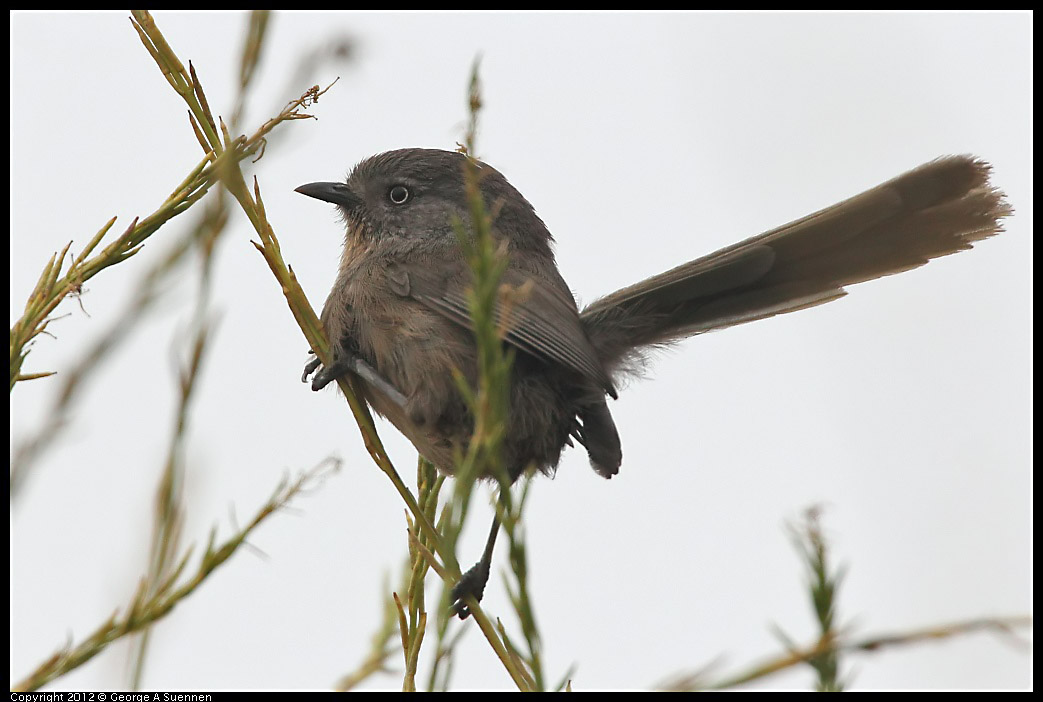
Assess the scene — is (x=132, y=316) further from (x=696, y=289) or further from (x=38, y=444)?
(x=696, y=289)

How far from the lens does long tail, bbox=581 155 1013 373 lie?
13.1ft

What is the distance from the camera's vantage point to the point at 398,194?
5.06m

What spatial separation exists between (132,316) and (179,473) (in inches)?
12.1

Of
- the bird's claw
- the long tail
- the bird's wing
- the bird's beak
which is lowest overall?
the bird's claw

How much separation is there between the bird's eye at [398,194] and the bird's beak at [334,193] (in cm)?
16

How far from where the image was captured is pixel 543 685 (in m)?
1.51

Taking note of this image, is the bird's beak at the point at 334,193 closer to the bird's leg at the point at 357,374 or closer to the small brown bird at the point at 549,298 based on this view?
the small brown bird at the point at 549,298

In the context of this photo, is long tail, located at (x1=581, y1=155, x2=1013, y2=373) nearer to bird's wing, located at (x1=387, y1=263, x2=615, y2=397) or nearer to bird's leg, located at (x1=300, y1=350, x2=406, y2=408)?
bird's wing, located at (x1=387, y1=263, x2=615, y2=397)

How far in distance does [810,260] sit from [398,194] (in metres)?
2.06

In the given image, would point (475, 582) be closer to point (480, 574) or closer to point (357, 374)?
point (480, 574)

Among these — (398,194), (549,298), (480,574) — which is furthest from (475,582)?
(398,194)

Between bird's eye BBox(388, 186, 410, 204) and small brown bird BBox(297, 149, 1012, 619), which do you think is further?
bird's eye BBox(388, 186, 410, 204)

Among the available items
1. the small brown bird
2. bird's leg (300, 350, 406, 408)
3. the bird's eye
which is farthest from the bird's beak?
bird's leg (300, 350, 406, 408)

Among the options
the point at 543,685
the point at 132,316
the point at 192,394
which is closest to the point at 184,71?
the point at 132,316
